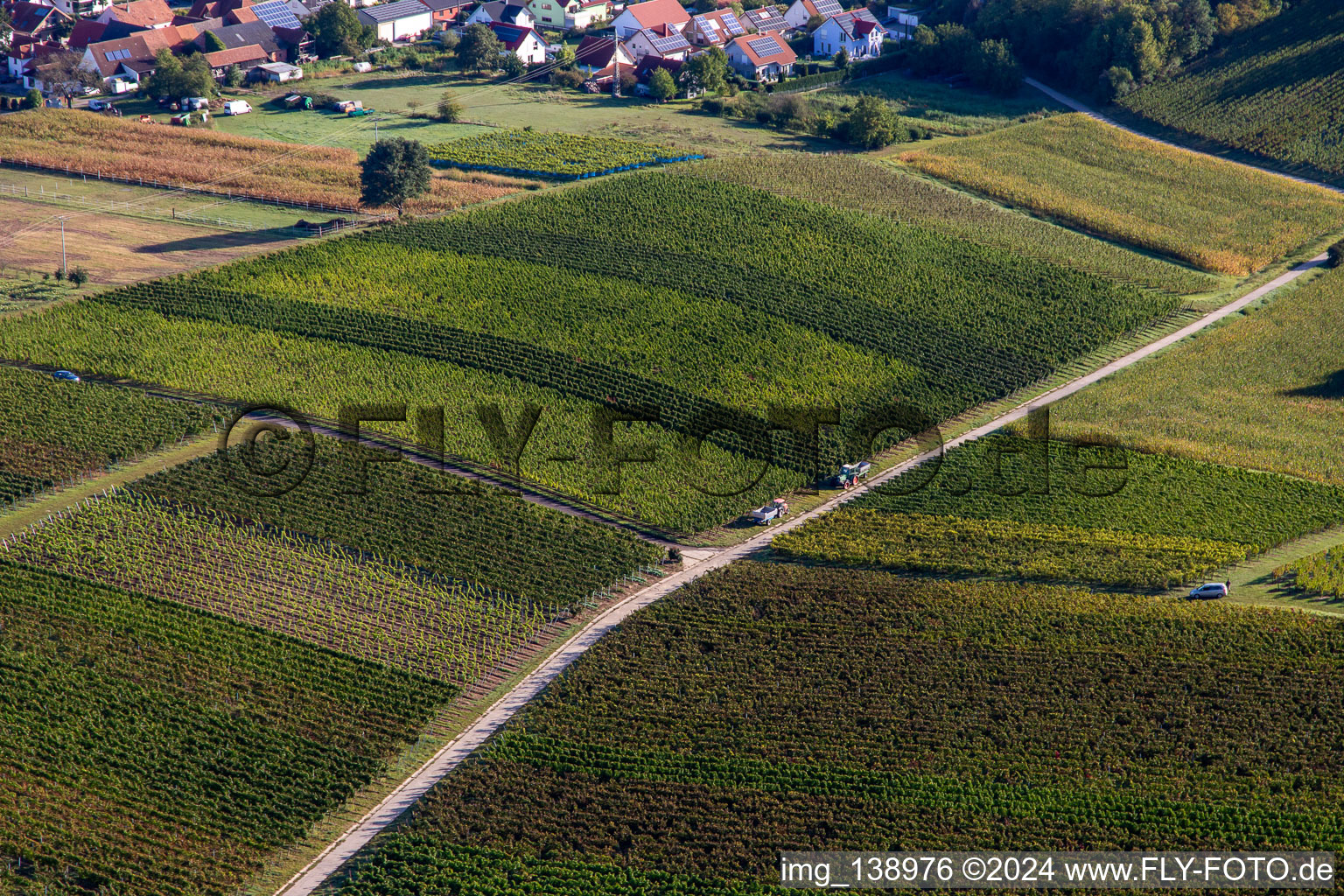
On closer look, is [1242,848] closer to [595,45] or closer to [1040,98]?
[1040,98]

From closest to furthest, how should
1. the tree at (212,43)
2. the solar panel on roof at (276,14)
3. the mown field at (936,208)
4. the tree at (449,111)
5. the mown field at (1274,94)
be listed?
the mown field at (936,208)
the mown field at (1274,94)
the tree at (449,111)
the tree at (212,43)
the solar panel on roof at (276,14)

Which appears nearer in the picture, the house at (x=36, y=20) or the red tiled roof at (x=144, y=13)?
the red tiled roof at (x=144, y=13)

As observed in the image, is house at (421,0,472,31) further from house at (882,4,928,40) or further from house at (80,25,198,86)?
house at (882,4,928,40)

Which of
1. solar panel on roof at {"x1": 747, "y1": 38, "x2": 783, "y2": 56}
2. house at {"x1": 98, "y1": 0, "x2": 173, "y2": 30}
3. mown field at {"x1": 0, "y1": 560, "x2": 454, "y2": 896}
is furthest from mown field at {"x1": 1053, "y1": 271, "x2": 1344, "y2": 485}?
house at {"x1": 98, "y1": 0, "x2": 173, "y2": 30}

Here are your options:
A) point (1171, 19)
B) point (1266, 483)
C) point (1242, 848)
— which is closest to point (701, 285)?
point (1266, 483)

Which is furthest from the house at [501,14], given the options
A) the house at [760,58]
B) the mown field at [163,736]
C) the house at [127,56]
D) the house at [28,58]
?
the mown field at [163,736]

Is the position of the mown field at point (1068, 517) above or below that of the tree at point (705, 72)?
below

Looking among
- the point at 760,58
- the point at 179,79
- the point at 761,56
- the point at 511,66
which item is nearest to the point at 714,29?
the point at 761,56

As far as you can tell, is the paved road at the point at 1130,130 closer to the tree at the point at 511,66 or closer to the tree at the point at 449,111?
the tree at the point at 511,66
